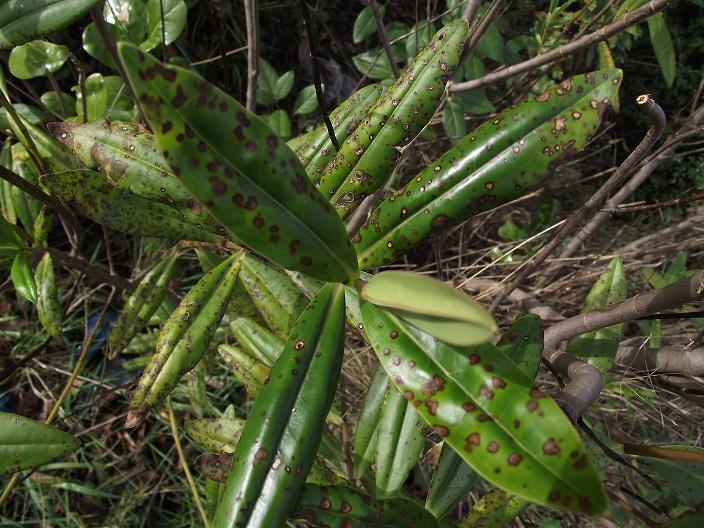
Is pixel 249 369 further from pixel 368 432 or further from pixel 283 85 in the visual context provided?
pixel 283 85

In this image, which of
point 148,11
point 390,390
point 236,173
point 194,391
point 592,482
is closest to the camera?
point 592,482

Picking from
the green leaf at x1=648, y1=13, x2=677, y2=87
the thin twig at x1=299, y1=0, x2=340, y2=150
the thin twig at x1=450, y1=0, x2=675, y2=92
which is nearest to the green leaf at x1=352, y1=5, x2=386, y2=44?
the thin twig at x1=450, y1=0, x2=675, y2=92

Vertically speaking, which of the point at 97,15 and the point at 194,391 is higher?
the point at 97,15

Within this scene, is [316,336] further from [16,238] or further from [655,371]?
[16,238]

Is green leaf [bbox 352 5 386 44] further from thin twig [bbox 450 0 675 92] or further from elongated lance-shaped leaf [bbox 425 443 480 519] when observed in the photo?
elongated lance-shaped leaf [bbox 425 443 480 519]

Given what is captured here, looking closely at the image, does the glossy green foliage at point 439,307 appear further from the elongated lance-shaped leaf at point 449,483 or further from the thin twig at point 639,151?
the elongated lance-shaped leaf at point 449,483

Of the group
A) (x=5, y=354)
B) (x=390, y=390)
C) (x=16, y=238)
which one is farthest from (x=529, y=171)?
(x=5, y=354)

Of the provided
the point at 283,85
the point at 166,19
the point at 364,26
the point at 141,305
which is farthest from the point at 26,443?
the point at 364,26
